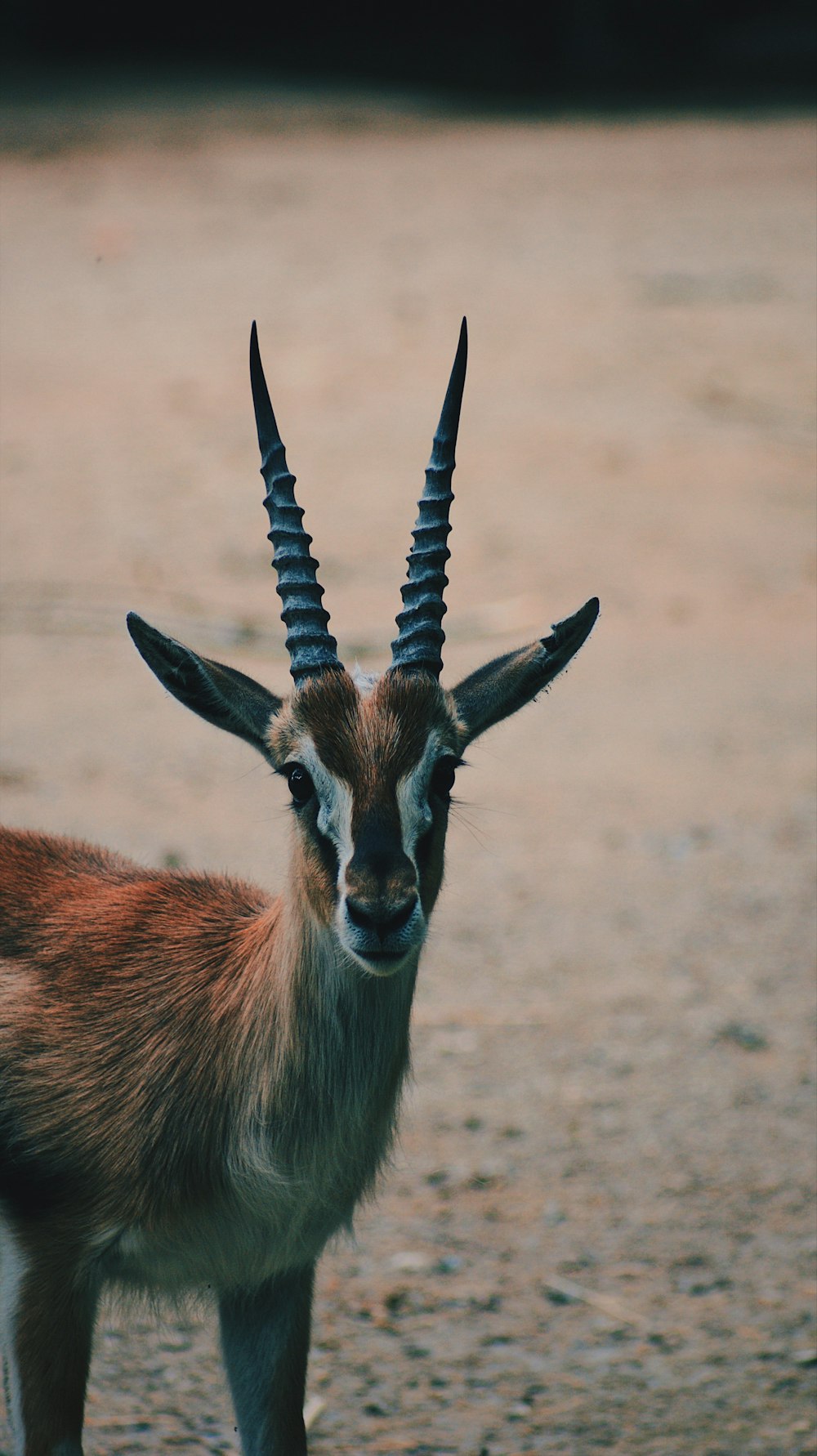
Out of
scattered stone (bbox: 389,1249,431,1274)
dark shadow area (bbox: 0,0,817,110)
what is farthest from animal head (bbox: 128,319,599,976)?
dark shadow area (bbox: 0,0,817,110)

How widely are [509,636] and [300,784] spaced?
6450 mm

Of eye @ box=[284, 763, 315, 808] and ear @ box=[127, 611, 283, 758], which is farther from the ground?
ear @ box=[127, 611, 283, 758]

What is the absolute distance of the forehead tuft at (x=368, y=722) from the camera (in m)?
4.02

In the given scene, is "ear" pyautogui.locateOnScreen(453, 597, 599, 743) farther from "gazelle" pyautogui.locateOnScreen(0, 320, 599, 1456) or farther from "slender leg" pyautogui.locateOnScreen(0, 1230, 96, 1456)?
"slender leg" pyautogui.locateOnScreen(0, 1230, 96, 1456)

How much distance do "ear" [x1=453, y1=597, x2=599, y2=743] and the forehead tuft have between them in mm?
162

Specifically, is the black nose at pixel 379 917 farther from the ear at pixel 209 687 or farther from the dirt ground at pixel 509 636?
the dirt ground at pixel 509 636

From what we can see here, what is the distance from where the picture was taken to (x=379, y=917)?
3.73m

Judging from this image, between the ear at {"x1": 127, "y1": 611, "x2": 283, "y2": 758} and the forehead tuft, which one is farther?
Answer: the ear at {"x1": 127, "y1": 611, "x2": 283, "y2": 758}

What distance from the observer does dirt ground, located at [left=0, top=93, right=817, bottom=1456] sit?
5441 millimetres

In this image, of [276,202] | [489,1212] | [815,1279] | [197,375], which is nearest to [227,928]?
[489,1212]

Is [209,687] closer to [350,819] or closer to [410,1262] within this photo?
[350,819]

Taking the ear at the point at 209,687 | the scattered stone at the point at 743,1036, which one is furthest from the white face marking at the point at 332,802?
the scattered stone at the point at 743,1036

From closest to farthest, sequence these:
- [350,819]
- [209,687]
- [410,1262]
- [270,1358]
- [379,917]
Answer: [379,917] → [350,819] → [209,687] → [270,1358] → [410,1262]


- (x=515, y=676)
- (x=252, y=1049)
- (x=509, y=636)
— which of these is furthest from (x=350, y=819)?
(x=509, y=636)
